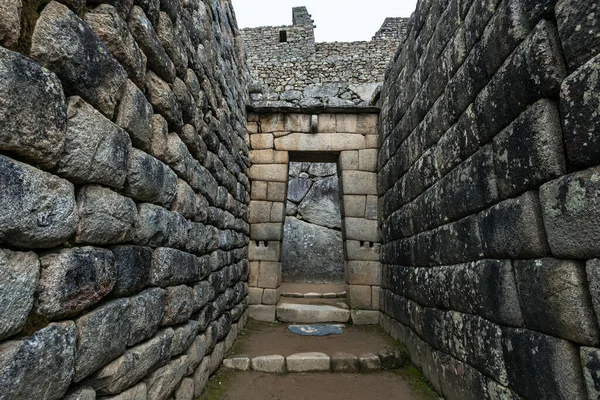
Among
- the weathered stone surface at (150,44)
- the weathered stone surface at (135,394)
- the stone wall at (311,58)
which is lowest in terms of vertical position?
the weathered stone surface at (135,394)

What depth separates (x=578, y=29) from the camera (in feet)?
4.16

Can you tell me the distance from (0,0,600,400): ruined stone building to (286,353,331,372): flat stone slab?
0.74 metres

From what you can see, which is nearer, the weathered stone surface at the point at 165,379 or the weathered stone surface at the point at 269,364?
the weathered stone surface at the point at 165,379

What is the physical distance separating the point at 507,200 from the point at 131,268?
80.0 inches

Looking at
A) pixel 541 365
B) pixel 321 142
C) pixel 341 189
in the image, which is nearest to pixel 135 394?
pixel 541 365

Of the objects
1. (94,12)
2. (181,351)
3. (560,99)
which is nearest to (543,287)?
(560,99)

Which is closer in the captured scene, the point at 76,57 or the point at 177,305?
the point at 76,57

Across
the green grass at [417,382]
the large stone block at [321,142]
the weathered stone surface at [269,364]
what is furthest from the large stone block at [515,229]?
the large stone block at [321,142]

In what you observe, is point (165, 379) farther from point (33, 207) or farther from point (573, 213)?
point (573, 213)

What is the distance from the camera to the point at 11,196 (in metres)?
0.87

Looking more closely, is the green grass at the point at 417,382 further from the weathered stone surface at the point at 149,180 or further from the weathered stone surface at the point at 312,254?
the weathered stone surface at the point at 312,254

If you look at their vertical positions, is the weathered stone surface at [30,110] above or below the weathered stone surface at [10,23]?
below

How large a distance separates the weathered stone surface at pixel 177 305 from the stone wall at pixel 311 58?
→ 938 cm

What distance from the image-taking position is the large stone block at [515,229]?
5.02 feet
